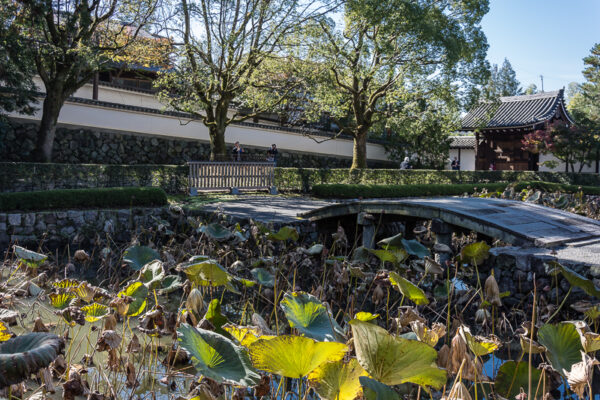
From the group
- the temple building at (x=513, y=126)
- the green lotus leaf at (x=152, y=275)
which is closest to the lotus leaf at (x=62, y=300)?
the green lotus leaf at (x=152, y=275)

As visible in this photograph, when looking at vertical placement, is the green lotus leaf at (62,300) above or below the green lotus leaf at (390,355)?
below

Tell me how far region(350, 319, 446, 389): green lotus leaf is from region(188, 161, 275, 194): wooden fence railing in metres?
12.3

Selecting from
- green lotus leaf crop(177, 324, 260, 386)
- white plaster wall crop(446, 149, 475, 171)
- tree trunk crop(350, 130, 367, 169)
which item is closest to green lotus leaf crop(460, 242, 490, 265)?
green lotus leaf crop(177, 324, 260, 386)

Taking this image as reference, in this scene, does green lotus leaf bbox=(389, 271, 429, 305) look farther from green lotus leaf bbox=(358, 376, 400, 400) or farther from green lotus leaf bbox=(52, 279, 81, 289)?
green lotus leaf bbox=(52, 279, 81, 289)

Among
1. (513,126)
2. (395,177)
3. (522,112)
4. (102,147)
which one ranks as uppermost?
(522,112)

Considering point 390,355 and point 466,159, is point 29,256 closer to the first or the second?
point 390,355

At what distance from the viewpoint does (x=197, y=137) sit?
2119 centimetres

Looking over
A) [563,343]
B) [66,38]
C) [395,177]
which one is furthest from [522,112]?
[563,343]

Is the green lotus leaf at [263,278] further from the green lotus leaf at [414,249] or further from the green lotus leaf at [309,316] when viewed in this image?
the green lotus leaf at [309,316]

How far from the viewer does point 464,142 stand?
1204 inches

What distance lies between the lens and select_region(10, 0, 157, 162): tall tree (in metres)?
12.8

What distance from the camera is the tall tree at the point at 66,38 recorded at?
1284cm

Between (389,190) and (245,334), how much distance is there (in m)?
13.2

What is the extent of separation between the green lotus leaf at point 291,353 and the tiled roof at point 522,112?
2346cm
